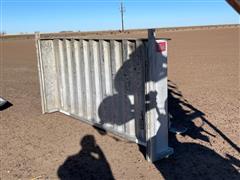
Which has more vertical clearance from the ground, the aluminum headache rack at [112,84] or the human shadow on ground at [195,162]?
the aluminum headache rack at [112,84]

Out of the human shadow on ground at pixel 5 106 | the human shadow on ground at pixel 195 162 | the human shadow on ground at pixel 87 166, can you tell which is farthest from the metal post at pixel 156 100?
the human shadow on ground at pixel 5 106

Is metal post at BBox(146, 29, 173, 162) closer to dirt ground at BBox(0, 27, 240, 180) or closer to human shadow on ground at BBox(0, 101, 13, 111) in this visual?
dirt ground at BBox(0, 27, 240, 180)

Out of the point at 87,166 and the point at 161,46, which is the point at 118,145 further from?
the point at 161,46

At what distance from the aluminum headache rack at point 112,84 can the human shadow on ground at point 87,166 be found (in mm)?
672

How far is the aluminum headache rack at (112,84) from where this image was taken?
17.2 feet

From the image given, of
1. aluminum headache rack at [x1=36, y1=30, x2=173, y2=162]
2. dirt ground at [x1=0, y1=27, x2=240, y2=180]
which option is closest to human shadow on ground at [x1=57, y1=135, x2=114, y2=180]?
dirt ground at [x1=0, y1=27, x2=240, y2=180]

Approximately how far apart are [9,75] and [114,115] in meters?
10.5

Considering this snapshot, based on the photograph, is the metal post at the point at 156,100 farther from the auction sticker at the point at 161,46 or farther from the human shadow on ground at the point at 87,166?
the human shadow on ground at the point at 87,166

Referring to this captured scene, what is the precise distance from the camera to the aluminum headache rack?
523 cm

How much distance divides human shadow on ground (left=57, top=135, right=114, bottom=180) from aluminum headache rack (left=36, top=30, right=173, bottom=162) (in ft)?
→ 2.20

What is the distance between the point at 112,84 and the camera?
6297 millimetres

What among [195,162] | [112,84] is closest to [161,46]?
[112,84]

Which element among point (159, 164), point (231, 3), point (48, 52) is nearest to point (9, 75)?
point (48, 52)

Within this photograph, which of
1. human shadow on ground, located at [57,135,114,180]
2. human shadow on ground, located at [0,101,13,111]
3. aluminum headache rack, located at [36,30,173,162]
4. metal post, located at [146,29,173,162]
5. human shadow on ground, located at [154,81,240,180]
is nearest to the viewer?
human shadow on ground, located at [154,81,240,180]
